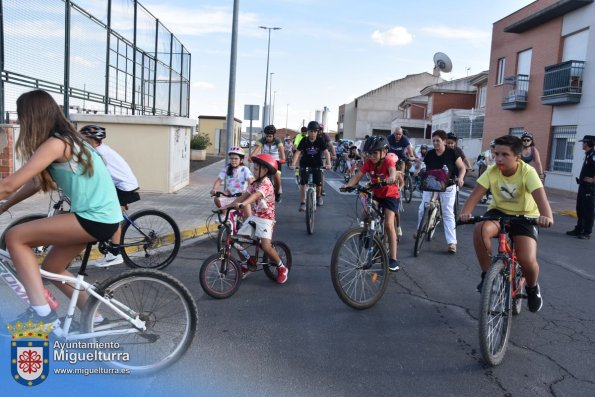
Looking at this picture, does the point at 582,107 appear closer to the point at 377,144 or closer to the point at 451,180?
the point at 451,180

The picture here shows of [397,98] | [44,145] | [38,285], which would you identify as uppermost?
[397,98]

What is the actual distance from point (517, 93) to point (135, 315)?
79.5 ft

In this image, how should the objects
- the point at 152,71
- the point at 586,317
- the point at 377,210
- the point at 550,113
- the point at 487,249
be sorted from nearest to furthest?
the point at 487,249 < the point at 586,317 < the point at 377,210 < the point at 152,71 < the point at 550,113

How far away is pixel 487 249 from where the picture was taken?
464 centimetres

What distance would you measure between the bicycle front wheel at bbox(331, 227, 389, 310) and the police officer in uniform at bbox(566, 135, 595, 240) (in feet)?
20.3

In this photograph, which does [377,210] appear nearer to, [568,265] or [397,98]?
[568,265]

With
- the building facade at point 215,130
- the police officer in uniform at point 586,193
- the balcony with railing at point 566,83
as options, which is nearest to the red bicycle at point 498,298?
the police officer in uniform at point 586,193

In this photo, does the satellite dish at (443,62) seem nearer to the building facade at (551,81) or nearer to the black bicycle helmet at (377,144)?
the building facade at (551,81)

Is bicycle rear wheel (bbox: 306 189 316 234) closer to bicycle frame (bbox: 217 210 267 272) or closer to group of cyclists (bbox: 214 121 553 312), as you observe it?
group of cyclists (bbox: 214 121 553 312)

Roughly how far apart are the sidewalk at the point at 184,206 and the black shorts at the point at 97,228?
500 centimetres

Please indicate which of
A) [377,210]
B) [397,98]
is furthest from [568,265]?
[397,98]

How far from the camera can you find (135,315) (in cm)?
345

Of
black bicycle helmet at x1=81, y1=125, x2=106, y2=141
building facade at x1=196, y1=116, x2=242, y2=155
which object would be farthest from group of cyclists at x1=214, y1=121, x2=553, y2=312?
building facade at x1=196, y1=116, x2=242, y2=155

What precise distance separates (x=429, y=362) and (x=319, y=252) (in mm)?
3831
